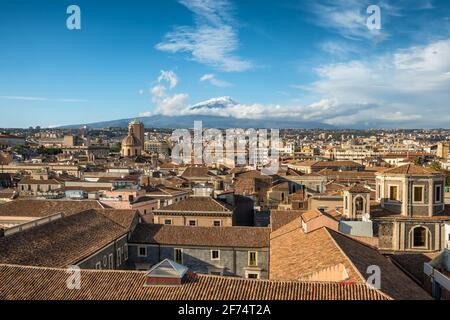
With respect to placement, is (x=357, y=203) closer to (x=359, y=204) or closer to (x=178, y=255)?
(x=359, y=204)

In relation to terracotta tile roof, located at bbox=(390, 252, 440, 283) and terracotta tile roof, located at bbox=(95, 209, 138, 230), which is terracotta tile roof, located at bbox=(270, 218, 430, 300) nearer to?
terracotta tile roof, located at bbox=(390, 252, 440, 283)

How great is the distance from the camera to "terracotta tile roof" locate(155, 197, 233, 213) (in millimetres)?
35688

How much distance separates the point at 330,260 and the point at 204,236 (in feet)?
39.5

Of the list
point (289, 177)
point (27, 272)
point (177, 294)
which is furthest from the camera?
point (289, 177)

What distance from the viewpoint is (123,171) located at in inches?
2827

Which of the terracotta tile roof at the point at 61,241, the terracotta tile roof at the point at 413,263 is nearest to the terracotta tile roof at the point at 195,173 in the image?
the terracotta tile roof at the point at 61,241

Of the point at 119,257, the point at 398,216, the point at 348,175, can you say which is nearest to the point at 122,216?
the point at 119,257

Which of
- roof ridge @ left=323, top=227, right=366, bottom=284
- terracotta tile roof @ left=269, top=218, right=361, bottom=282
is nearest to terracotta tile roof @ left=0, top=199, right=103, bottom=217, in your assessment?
terracotta tile roof @ left=269, top=218, right=361, bottom=282

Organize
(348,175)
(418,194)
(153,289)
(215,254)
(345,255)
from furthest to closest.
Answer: (348,175), (418,194), (215,254), (345,255), (153,289)

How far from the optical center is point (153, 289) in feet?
50.3
